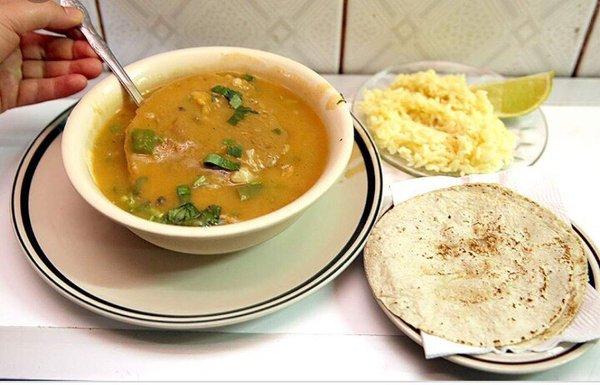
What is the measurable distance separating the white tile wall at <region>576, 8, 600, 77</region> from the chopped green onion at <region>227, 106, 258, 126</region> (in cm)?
109

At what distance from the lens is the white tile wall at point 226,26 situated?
167 cm

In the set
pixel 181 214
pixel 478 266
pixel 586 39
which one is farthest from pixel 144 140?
pixel 586 39

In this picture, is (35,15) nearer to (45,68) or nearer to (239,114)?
A: (45,68)

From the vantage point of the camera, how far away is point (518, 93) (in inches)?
65.5

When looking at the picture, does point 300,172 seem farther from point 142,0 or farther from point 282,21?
point 142,0

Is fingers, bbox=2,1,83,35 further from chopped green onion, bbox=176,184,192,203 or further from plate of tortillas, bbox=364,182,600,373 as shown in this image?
plate of tortillas, bbox=364,182,600,373

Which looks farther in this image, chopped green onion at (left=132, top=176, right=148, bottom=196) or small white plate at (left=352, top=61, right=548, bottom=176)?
small white plate at (left=352, top=61, right=548, bottom=176)

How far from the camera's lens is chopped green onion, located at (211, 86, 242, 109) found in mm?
1342

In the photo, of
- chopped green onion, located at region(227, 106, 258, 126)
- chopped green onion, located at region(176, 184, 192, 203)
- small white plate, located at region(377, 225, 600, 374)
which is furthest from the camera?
chopped green onion, located at region(227, 106, 258, 126)

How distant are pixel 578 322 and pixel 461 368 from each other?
23 cm

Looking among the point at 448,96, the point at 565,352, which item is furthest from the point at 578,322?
the point at 448,96

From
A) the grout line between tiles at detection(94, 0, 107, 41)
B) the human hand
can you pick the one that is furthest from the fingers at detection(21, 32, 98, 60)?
the grout line between tiles at detection(94, 0, 107, 41)

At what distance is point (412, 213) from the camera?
128 cm

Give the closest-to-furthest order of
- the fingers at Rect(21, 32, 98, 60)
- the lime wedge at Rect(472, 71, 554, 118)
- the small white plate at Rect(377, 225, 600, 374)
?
the small white plate at Rect(377, 225, 600, 374) → the fingers at Rect(21, 32, 98, 60) → the lime wedge at Rect(472, 71, 554, 118)
